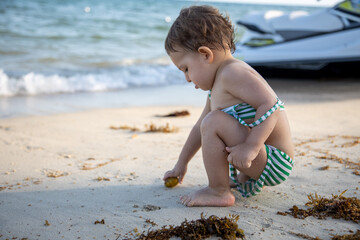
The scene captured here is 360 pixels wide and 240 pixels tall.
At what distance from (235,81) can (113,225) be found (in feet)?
3.15

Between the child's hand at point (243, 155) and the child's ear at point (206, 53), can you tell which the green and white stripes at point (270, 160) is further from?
the child's ear at point (206, 53)

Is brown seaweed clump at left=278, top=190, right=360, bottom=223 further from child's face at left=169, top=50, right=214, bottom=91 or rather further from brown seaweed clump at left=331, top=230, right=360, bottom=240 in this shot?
child's face at left=169, top=50, right=214, bottom=91

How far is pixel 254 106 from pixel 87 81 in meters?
5.23

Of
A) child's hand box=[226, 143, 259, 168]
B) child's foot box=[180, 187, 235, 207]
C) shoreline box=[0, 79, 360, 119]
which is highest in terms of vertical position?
child's hand box=[226, 143, 259, 168]

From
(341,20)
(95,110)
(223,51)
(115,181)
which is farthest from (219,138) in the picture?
(341,20)

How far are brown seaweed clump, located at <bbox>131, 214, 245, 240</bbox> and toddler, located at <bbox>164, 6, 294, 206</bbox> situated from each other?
321mm

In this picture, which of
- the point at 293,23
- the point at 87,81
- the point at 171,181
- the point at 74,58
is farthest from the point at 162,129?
the point at 74,58

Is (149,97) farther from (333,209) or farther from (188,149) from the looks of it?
(333,209)

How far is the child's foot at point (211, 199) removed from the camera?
84.2 inches

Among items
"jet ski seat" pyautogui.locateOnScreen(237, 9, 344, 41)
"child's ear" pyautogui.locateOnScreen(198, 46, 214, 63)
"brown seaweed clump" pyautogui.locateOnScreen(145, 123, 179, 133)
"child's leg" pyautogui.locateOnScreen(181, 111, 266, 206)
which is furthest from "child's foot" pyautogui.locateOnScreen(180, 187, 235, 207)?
"jet ski seat" pyautogui.locateOnScreen(237, 9, 344, 41)

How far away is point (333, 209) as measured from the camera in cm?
202

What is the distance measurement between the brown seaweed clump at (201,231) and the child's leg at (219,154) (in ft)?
1.08

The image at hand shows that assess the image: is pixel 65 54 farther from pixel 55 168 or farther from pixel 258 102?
pixel 258 102

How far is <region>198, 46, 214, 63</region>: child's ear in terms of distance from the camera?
2.09 metres
